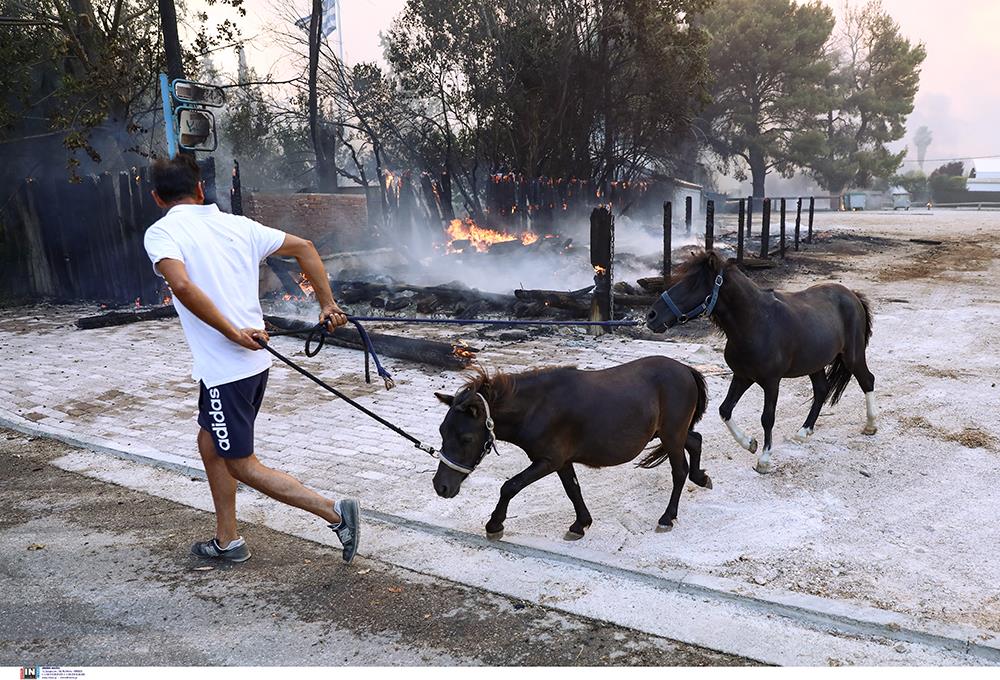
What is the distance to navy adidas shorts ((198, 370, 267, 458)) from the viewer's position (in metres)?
4.23

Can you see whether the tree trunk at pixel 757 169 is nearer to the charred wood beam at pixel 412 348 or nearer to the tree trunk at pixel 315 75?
the tree trunk at pixel 315 75

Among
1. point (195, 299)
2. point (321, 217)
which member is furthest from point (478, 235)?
point (195, 299)

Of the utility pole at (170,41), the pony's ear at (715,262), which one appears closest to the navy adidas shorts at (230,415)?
the pony's ear at (715,262)

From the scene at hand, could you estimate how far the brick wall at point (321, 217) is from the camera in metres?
19.2

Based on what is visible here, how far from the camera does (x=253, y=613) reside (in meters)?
4.02

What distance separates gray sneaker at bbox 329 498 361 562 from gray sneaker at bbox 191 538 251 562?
0.72 meters

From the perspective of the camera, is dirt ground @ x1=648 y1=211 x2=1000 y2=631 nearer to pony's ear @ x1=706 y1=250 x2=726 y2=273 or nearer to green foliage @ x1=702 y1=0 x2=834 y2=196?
pony's ear @ x1=706 y1=250 x2=726 y2=273

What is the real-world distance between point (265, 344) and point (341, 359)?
6.40 meters

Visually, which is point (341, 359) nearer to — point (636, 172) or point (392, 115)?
point (392, 115)

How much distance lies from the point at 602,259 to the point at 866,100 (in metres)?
59.4

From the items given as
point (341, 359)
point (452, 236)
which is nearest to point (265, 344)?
point (341, 359)

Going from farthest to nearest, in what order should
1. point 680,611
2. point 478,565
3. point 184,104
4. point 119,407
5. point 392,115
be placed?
point 392,115 < point 184,104 < point 119,407 < point 478,565 < point 680,611

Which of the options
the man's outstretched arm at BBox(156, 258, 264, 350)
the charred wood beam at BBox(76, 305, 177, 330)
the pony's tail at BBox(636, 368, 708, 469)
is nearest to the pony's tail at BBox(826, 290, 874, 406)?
the pony's tail at BBox(636, 368, 708, 469)

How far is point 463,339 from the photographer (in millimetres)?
11633
